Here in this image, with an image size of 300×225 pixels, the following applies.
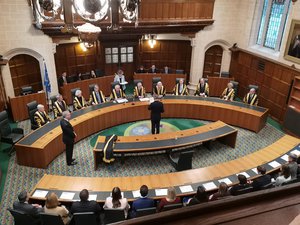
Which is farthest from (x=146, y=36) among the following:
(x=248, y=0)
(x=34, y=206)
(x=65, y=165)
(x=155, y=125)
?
(x=34, y=206)

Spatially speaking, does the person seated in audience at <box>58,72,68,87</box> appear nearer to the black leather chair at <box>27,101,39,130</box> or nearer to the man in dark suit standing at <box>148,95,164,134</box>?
the black leather chair at <box>27,101,39,130</box>

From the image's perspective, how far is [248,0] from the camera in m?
13.2

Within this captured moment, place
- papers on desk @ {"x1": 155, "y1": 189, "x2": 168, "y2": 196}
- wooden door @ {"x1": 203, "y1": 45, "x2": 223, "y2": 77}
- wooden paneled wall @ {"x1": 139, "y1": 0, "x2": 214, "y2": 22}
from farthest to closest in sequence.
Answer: wooden door @ {"x1": 203, "y1": 45, "x2": 223, "y2": 77} → wooden paneled wall @ {"x1": 139, "y1": 0, "x2": 214, "y2": 22} → papers on desk @ {"x1": 155, "y1": 189, "x2": 168, "y2": 196}

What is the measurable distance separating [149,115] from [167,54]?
609 centimetres

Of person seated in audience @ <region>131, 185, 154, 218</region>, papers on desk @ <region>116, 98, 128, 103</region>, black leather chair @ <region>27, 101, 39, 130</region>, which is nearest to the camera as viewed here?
person seated in audience @ <region>131, 185, 154, 218</region>

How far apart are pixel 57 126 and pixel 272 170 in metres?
6.68

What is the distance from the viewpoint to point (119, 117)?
35.4 feet

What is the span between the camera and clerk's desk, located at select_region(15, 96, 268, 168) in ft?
26.2

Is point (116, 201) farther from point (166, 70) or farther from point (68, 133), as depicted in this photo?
point (166, 70)

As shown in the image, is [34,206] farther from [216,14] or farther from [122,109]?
[216,14]

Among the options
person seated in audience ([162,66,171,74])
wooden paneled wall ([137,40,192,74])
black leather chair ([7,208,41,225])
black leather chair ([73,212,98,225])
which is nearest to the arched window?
wooden paneled wall ([137,40,192,74])

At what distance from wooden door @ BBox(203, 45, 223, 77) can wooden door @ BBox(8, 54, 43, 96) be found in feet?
30.0

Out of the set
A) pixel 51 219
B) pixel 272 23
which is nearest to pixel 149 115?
pixel 51 219

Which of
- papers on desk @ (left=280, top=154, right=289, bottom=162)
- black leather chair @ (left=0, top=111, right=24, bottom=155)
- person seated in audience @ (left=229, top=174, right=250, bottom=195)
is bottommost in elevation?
black leather chair @ (left=0, top=111, right=24, bottom=155)
